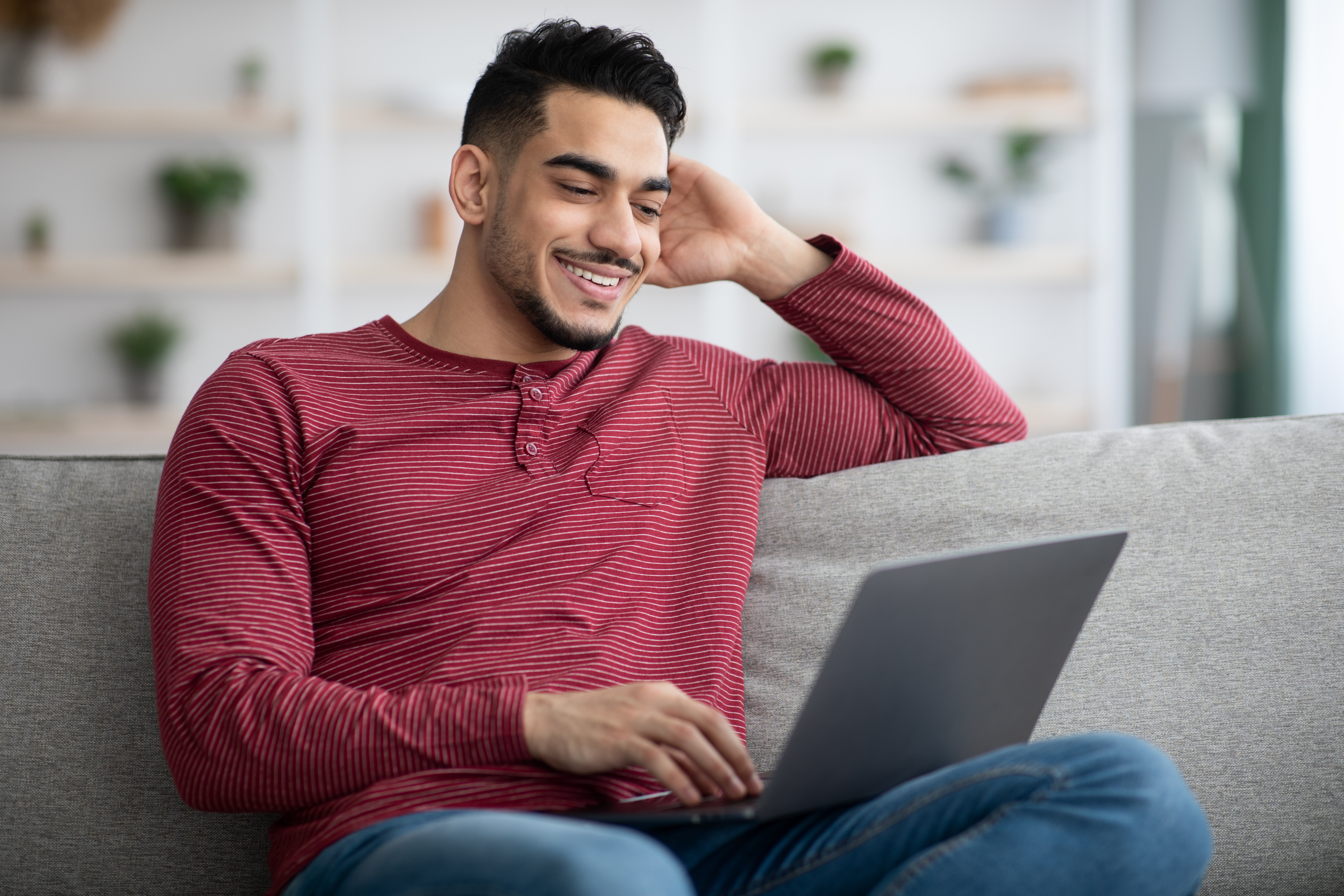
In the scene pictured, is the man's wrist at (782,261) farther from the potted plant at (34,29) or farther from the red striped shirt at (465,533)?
the potted plant at (34,29)

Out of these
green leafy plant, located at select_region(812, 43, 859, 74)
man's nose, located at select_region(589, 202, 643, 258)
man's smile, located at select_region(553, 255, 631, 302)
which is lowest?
man's smile, located at select_region(553, 255, 631, 302)

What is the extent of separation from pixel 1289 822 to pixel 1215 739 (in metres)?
0.12

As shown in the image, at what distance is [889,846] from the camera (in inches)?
38.0

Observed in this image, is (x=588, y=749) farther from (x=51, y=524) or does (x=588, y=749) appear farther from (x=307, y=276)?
(x=307, y=276)

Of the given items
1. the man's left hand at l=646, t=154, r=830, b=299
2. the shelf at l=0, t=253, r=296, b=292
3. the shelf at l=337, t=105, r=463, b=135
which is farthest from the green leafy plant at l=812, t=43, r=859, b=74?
the man's left hand at l=646, t=154, r=830, b=299

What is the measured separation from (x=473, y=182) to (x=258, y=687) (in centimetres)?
73

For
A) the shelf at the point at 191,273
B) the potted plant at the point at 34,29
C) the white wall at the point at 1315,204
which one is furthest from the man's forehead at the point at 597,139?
the potted plant at the point at 34,29

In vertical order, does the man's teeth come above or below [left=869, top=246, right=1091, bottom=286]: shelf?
above

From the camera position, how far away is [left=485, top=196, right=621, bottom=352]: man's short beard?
1.38 m

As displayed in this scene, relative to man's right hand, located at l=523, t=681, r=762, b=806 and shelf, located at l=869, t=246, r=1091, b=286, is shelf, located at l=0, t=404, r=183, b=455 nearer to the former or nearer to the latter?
shelf, located at l=869, t=246, r=1091, b=286

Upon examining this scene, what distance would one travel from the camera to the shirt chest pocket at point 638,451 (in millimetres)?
1311

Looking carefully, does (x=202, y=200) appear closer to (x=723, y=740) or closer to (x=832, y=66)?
(x=832, y=66)

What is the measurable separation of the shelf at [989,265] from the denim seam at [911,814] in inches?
134

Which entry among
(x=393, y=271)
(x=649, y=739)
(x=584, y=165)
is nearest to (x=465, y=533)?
(x=649, y=739)
